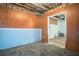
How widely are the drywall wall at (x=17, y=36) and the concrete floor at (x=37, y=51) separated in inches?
4.2

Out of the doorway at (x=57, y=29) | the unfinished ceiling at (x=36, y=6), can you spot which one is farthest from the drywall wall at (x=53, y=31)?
the unfinished ceiling at (x=36, y=6)

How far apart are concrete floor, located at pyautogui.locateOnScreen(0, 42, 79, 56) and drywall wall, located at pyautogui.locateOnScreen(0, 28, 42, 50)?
0.11 metres

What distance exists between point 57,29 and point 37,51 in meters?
0.70

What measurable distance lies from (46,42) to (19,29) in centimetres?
75

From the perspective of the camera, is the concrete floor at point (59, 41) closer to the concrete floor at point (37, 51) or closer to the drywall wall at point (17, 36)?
the concrete floor at point (37, 51)

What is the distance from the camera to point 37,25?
231 centimetres

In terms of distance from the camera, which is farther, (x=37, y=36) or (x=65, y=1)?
(x=37, y=36)

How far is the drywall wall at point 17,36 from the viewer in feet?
7.02

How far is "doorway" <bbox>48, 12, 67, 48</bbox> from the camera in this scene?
2.20 m

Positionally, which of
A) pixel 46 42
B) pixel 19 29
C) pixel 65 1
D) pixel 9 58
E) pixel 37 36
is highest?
pixel 65 1

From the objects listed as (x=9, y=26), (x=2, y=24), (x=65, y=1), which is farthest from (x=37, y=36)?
(x=65, y=1)

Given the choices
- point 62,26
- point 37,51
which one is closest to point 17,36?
point 37,51

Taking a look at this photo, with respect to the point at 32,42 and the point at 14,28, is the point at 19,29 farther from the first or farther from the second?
the point at 32,42

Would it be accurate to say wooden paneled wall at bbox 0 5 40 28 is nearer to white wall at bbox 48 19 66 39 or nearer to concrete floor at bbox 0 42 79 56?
white wall at bbox 48 19 66 39
